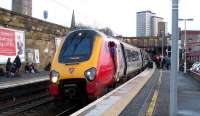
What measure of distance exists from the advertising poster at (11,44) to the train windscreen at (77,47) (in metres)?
16.7

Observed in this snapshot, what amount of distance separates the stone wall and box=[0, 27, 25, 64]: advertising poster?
0.53 m

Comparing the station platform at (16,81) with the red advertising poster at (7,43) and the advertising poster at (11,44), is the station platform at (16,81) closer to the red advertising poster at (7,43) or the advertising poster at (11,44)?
the advertising poster at (11,44)

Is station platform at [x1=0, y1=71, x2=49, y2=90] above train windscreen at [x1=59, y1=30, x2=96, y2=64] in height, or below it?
below

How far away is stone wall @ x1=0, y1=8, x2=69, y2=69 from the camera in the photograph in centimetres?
3666

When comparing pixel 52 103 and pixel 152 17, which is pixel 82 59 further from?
pixel 152 17

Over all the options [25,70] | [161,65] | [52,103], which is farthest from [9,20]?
[161,65]

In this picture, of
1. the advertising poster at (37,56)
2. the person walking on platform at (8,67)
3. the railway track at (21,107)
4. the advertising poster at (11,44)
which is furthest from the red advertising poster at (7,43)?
the railway track at (21,107)

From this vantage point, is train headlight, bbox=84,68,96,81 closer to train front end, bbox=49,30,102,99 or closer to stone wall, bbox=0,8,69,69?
train front end, bbox=49,30,102,99

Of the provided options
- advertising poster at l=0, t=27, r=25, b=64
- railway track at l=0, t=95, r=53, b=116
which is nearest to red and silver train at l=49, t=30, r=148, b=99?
railway track at l=0, t=95, r=53, b=116

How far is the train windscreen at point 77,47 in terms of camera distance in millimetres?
17531

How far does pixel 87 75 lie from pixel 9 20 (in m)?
21.0

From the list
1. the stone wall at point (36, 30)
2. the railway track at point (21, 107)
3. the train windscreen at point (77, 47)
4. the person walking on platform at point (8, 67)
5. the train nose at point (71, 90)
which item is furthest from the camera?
the stone wall at point (36, 30)

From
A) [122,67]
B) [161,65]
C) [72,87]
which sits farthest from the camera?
[161,65]

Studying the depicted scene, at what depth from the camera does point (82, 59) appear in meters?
17.4
